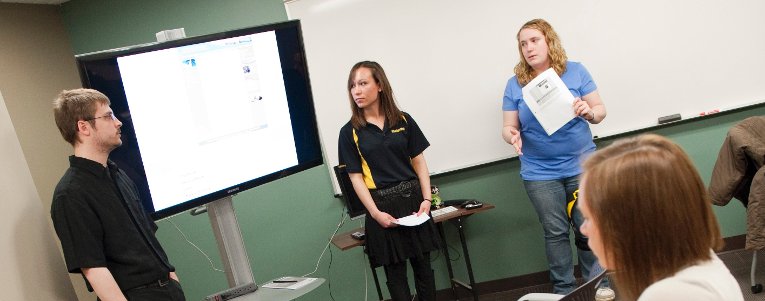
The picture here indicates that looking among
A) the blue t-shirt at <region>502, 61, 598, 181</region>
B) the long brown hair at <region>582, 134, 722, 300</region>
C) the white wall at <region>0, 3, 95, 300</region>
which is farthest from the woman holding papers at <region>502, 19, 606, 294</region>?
the white wall at <region>0, 3, 95, 300</region>

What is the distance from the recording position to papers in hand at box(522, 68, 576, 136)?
3521 millimetres

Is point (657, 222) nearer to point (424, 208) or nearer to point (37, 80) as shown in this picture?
point (424, 208)

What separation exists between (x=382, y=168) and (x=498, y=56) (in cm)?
125

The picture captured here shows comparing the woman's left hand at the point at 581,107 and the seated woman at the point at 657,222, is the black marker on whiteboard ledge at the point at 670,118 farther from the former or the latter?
the seated woman at the point at 657,222

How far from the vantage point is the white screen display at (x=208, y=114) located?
247 cm

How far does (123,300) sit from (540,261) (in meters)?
3.02

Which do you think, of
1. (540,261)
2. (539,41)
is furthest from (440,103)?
(540,261)

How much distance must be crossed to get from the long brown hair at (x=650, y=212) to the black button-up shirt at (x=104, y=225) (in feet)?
5.39

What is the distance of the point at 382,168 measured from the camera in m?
3.60

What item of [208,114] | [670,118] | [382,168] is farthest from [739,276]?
[208,114]

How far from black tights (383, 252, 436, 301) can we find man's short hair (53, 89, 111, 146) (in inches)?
73.1

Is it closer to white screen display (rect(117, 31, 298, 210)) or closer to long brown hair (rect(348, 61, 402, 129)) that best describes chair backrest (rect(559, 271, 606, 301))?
white screen display (rect(117, 31, 298, 210))

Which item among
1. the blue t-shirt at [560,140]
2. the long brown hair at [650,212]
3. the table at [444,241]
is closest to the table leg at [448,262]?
the table at [444,241]

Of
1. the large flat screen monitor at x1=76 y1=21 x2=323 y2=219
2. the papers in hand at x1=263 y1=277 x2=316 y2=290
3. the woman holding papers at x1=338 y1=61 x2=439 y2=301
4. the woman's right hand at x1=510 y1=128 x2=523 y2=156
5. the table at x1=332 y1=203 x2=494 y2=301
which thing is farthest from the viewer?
the table at x1=332 y1=203 x2=494 y2=301
